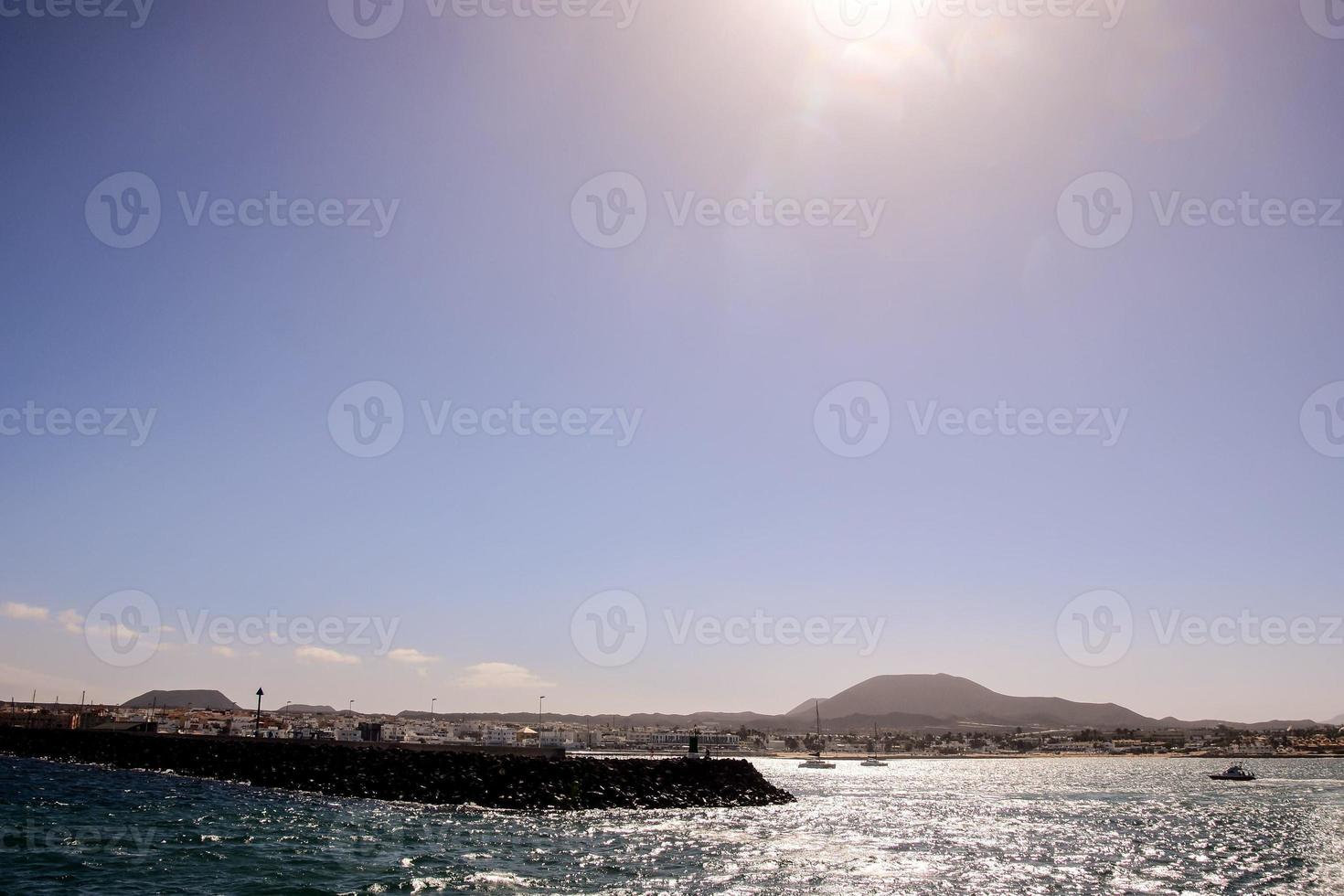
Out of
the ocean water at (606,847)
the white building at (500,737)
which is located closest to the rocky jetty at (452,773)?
the ocean water at (606,847)

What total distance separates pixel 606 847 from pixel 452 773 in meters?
23.1

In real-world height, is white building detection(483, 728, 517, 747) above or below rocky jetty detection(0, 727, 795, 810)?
below

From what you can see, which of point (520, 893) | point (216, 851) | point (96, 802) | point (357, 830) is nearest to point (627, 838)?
point (357, 830)

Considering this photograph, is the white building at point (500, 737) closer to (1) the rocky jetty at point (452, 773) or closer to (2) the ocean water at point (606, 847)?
(1) the rocky jetty at point (452, 773)

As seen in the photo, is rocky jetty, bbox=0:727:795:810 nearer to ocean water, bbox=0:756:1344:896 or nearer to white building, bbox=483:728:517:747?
ocean water, bbox=0:756:1344:896

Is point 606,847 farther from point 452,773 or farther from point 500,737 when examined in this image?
point 500,737

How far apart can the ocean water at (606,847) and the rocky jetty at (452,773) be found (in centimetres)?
375

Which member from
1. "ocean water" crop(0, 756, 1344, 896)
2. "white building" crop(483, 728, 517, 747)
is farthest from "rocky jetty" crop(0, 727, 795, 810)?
"white building" crop(483, 728, 517, 747)

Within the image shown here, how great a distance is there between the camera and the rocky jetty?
55.0 metres

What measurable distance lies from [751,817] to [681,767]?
14630 mm

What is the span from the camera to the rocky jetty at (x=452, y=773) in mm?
54969

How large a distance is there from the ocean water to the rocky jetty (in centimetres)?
375

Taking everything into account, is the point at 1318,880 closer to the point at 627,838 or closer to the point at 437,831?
the point at 627,838

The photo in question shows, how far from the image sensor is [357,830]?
38719 millimetres
